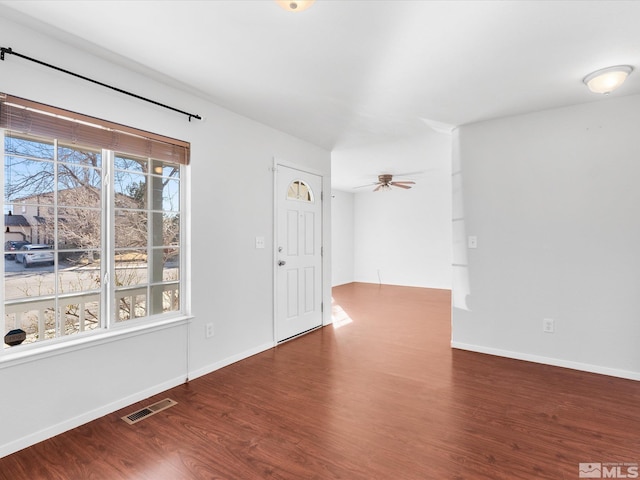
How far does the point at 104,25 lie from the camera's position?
197 centimetres

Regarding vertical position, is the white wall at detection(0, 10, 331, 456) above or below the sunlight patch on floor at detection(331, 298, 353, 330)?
above

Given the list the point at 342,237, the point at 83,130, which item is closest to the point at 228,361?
the point at 83,130

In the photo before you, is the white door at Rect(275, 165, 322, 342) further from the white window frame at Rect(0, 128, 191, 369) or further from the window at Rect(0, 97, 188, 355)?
the window at Rect(0, 97, 188, 355)

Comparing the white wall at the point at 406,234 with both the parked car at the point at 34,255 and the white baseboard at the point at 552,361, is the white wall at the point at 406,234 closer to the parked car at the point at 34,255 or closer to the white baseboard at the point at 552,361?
the white baseboard at the point at 552,361

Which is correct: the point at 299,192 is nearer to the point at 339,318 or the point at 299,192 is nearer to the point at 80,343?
the point at 339,318

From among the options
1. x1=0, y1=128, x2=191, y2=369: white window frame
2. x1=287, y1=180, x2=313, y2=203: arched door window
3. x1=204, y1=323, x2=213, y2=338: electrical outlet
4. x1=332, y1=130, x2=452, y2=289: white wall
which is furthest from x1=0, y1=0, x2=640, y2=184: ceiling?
x1=332, y1=130, x2=452, y2=289: white wall

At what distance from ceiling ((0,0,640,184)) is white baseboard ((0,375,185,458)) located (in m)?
2.33

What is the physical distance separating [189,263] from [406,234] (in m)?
6.42

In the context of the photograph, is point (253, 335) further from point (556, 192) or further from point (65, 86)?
point (556, 192)

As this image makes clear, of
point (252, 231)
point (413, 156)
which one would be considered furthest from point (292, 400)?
point (413, 156)

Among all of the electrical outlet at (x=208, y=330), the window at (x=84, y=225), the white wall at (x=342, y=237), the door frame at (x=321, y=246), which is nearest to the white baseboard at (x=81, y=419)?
the electrical outlet at (x=208, y=330)

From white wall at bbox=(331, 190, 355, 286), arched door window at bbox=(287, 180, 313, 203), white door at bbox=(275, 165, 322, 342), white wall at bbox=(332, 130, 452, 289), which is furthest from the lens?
white wall at bbox=(331, 190, 355, 286)

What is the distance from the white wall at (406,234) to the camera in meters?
7.83

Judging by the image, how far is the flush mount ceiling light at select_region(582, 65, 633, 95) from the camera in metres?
2.45
